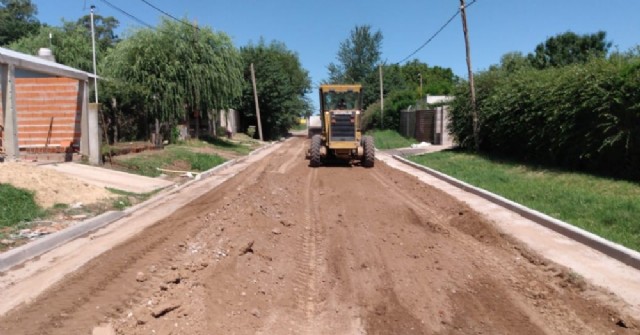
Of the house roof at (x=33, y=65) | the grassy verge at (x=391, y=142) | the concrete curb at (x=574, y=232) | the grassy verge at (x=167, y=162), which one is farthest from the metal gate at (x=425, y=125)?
the house roof at (x=33, y=65)

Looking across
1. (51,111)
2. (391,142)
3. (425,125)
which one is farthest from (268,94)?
(51,111)

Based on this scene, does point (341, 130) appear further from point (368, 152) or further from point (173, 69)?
point (173, 69)

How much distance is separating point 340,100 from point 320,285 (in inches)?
613

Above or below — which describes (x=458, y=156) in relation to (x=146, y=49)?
below

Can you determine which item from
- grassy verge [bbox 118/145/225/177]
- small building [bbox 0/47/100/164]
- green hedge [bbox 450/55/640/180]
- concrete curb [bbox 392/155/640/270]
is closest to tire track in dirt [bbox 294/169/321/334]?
concrete curb [bbox 392/155/640/270]

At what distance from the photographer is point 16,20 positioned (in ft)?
233

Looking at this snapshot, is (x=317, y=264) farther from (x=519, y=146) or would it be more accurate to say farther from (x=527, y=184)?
(x=519, y=146)

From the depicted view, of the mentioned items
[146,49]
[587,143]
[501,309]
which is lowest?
[501,309]

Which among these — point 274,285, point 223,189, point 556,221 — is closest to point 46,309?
point 274,285

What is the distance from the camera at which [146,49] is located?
29.7 m

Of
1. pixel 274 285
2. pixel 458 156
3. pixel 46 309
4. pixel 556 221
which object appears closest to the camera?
pixel 46 309

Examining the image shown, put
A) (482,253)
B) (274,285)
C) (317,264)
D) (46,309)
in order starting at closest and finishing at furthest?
(46,309)
(274,285)
(317,264)
(482,253)

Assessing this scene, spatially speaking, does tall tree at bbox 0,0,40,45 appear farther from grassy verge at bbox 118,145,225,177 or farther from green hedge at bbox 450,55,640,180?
green hedge at bbox 450,55,640,180

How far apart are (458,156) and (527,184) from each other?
381 inches
